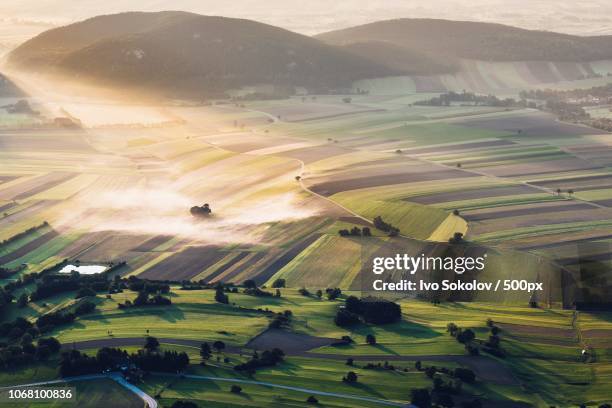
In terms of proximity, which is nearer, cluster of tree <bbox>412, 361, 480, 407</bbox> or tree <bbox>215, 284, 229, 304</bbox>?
cluster of tree <bbox>412, 361, 480, 407</bbox>

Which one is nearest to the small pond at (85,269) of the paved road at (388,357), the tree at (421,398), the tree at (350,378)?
the paved road at (388,357)

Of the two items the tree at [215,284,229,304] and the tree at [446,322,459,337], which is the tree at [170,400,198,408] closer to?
the tree at [215,284,229,304]

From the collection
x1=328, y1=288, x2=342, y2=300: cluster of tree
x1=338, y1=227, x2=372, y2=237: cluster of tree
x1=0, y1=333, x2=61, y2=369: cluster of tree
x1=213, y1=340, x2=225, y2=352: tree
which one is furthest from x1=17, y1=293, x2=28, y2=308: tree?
x1=338, y1=227, x2=372, y2=237: cluster of tree

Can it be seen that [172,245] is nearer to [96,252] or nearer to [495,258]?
[96,252]

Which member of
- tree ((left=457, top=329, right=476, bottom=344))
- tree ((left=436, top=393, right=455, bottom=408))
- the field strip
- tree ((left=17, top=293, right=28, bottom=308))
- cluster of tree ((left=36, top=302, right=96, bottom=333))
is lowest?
the field strip

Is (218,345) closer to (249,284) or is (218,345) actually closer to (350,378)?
(350,378)

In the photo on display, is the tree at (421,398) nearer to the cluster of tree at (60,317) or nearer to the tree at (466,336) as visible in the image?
the tree at (466,336)
